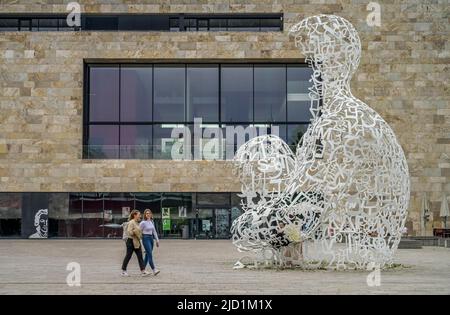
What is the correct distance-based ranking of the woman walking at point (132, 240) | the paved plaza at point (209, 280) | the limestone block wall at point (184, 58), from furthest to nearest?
1. the limestone block wall at point (184, 58)
2. the woman walking at point (132, 240)
3. the paved plaza at point (209, 280)

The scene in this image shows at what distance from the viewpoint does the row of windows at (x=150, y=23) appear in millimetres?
37906

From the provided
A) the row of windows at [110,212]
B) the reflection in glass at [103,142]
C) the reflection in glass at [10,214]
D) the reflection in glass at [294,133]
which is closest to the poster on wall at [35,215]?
the row of windows at [110,212]

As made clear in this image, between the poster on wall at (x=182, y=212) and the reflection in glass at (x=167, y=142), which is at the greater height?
the reflection in glass at (x=167, y=142)

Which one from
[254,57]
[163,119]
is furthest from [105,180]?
[254,57]

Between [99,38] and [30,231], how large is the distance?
32.5 feet

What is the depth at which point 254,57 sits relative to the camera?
122 ft

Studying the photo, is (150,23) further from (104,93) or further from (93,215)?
(93,215)

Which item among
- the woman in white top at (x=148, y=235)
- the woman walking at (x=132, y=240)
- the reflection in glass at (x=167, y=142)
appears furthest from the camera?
the reflection in glass at (x=167, y=142)

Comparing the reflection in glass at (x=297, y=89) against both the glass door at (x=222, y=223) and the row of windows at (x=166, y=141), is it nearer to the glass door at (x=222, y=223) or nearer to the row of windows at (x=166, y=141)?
the row of windows at (x=166, y=141)

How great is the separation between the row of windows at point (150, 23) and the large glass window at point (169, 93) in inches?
81.3

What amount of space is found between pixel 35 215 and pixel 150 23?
35.9ft

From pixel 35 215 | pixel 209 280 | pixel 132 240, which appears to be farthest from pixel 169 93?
pixel 209 280

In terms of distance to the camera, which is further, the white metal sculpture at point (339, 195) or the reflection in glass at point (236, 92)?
the reflection in glass at point (236, 92)

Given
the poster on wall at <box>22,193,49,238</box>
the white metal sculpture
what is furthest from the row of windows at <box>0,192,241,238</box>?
the white metal sculpture
